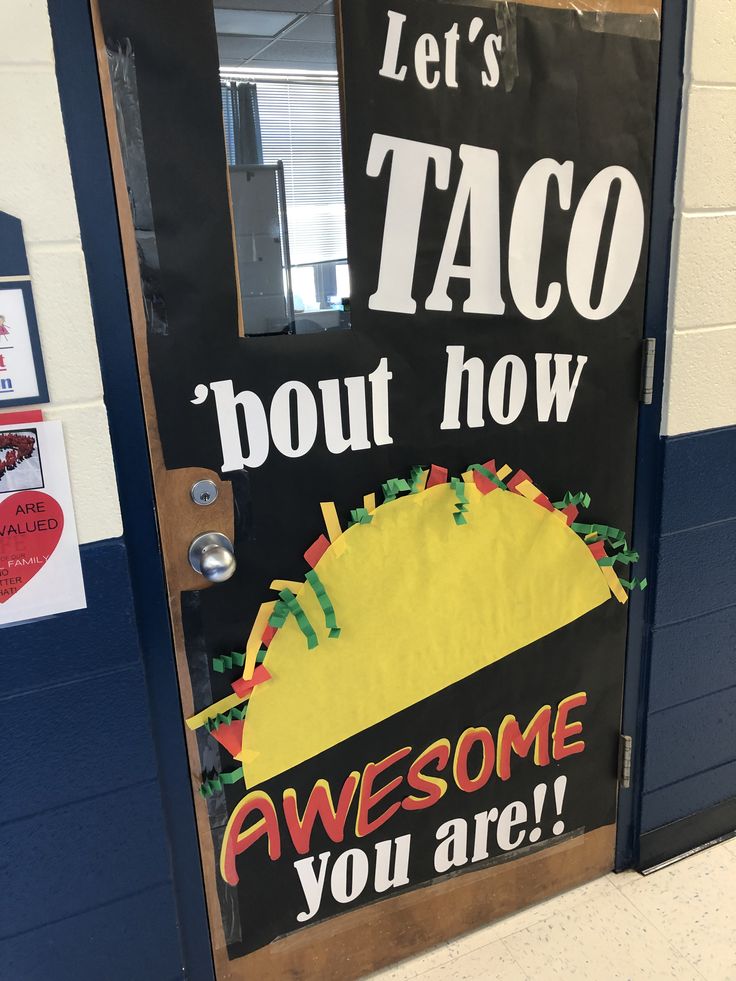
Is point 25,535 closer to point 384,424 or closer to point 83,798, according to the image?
point 83,798

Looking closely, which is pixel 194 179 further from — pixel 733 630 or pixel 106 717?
pixel 733 630

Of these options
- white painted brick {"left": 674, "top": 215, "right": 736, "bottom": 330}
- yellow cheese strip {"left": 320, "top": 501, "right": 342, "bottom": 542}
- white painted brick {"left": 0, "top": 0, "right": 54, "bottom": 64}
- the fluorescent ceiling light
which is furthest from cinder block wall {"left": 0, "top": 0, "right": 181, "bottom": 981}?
white painted brick {"left": 674, "top": 215, "right": 736, "bottom": 330}

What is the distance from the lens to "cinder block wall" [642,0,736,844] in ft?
4.62

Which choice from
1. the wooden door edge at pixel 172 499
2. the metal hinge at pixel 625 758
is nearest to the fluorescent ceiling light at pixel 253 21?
the wooden door edge at pixel 172 499

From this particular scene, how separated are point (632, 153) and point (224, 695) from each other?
1232 mm

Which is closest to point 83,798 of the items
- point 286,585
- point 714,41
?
point 286,585

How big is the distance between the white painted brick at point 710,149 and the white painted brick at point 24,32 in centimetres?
110

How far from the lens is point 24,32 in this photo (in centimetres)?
98

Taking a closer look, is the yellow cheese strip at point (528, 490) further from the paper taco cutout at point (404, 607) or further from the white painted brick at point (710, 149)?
the white painted brick at point (710, 149)

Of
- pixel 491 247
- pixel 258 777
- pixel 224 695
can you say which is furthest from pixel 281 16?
pixel 258 777

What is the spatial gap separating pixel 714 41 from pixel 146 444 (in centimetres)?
126

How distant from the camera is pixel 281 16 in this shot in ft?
3.44

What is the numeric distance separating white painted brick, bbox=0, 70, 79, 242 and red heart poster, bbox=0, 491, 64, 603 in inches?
14.8

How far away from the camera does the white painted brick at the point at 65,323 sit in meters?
1.05
